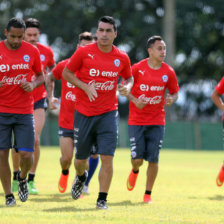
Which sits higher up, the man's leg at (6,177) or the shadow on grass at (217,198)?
the man's leg at (6,177)

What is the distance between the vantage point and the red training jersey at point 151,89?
10.3m

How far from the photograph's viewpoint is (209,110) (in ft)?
128

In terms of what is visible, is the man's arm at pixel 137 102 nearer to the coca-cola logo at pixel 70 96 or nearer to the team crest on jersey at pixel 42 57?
the coca-cola logo at pixel 70 96

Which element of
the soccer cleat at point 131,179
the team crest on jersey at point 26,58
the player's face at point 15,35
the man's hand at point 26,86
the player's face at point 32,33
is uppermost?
the player's face at point 32,33

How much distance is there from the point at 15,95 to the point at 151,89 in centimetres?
251

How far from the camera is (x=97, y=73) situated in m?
8.55

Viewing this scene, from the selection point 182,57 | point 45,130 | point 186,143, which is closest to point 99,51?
point 186,143

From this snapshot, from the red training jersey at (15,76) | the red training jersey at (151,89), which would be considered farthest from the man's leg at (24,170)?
the red training jersey at (151,89)

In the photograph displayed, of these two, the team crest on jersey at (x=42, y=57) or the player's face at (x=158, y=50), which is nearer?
the player's face at (x=158, y=50)

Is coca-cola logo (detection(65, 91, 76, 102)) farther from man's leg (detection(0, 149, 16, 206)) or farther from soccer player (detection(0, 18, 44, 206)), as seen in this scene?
man's leg (detection(0, 149, 16, 206))

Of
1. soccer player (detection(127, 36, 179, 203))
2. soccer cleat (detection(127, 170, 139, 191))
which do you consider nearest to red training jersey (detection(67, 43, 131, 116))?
soccer player (detection(127, 36, 179, 203))

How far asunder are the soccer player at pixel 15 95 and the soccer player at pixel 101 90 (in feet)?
1.81

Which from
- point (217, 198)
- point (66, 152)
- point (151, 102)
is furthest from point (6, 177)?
point (217, 198)

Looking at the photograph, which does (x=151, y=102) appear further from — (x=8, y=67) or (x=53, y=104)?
(x=8, y=67)
